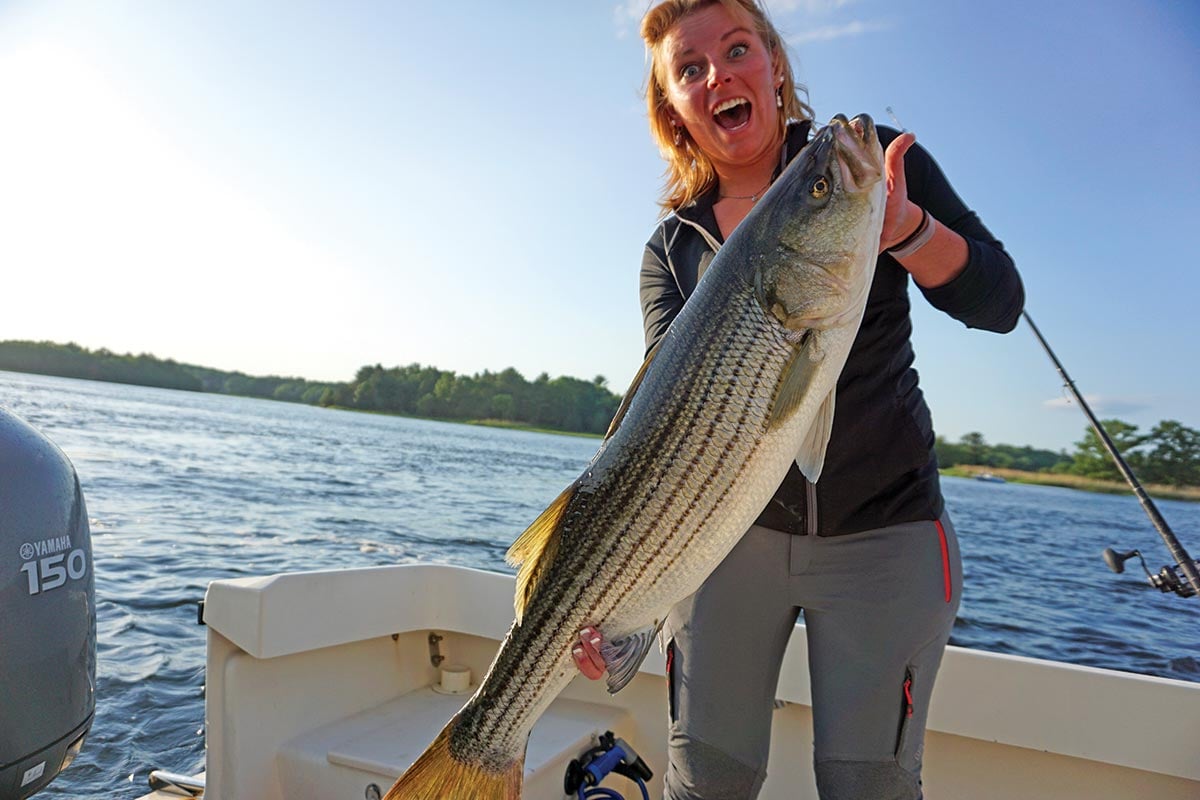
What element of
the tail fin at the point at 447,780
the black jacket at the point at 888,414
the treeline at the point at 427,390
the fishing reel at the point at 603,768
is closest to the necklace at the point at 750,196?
the black jacket at the point at 888,414

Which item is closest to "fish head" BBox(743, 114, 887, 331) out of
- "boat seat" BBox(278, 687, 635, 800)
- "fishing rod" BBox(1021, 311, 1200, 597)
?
"boat seat" BBox(278, 687, 635, 800)

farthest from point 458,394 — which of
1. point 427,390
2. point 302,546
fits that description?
point 302,546

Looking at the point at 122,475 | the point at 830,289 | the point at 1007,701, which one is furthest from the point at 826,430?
the point at 122,475

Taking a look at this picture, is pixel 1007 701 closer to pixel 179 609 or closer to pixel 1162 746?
pixel 1162 746

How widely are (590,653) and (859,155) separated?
1.56m

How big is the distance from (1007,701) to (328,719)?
129 inches

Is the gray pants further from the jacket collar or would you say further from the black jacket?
the jacket collar

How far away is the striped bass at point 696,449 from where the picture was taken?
7.02 ft

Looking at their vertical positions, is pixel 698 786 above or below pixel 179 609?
above

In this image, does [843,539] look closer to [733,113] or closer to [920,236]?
[920,236]

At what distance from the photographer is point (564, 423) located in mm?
56594

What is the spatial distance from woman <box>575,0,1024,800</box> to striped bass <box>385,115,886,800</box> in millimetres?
133

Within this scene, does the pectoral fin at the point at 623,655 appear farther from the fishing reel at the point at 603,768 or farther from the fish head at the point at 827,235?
the fishing reel at the point at 603,768

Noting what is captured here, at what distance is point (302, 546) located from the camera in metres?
15.9
